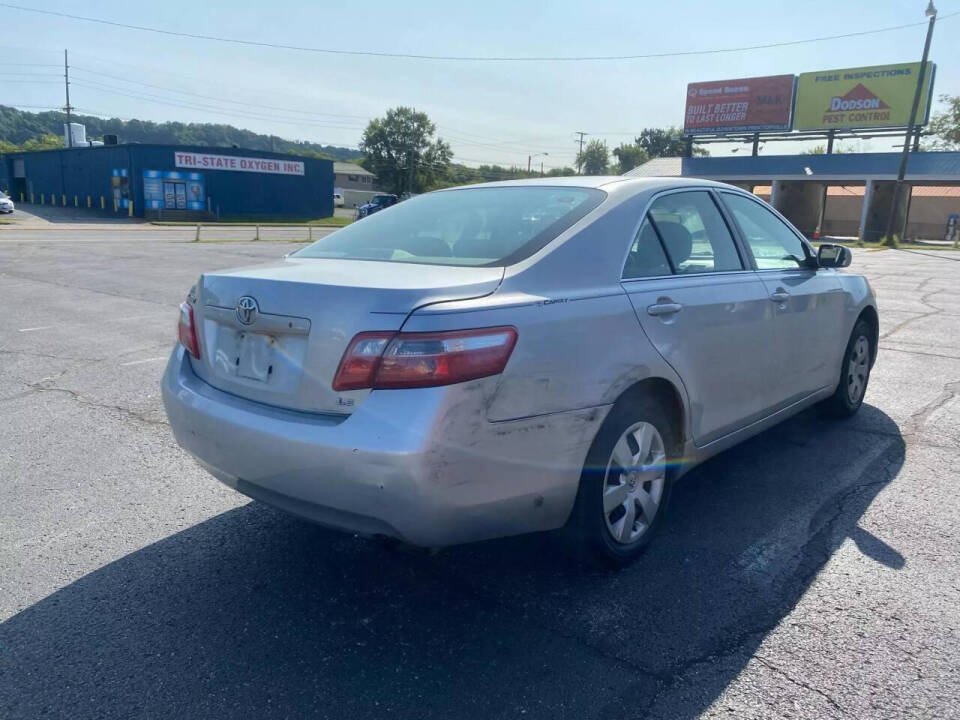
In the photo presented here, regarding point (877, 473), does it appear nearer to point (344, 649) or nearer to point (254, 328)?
point (344, 649)

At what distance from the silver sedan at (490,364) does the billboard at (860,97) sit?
48.4 meters

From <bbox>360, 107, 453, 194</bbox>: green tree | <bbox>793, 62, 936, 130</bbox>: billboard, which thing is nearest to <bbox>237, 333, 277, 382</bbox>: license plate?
<bbox>793, 62, 936, 130</bbox>: billboard

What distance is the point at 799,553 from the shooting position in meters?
3.54

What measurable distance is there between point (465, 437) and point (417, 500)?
10.2 inches

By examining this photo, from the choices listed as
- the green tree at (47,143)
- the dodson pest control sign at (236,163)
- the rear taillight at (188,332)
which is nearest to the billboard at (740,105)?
the dodson pest control sign at (236,163)

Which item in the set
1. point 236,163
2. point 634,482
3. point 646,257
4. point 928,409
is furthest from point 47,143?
point 634,482

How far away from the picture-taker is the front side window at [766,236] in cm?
438

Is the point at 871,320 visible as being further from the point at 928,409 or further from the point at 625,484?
the point at 625,484

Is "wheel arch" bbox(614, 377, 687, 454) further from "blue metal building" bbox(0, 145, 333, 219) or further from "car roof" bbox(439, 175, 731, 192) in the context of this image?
"blue metal building" bbox(0, 145, 333, 219)

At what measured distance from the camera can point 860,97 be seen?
47656 mm

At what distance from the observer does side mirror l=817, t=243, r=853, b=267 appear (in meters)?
4.89

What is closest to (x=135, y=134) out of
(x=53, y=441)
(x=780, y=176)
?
(x=780, y=176)

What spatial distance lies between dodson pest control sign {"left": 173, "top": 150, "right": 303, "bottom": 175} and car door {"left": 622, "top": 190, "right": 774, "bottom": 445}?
4781 centimetres

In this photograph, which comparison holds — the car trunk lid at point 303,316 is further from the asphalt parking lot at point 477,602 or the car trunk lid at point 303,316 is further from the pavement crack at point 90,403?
the pavement crack at point 90,403
